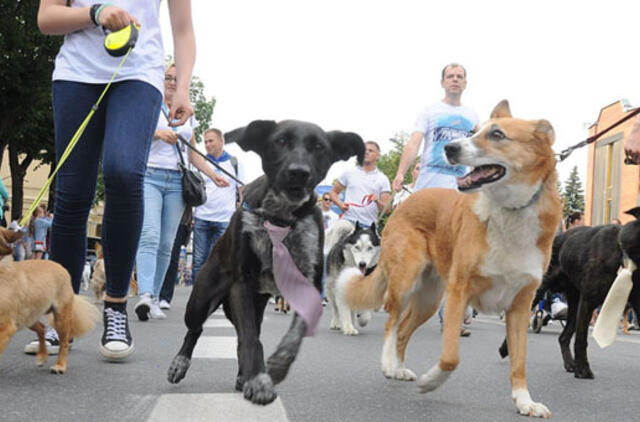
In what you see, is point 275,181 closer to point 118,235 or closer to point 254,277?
point 254,277

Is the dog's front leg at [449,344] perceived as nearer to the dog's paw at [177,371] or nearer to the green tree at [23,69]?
the dog's paw at [177,371]

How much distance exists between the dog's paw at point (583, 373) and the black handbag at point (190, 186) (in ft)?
13.9

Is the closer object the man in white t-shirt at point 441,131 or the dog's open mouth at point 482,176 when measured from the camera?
the dog's open mouth at point 482,176

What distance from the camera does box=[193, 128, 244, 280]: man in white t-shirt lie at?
995cm

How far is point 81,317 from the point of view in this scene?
15.5ft

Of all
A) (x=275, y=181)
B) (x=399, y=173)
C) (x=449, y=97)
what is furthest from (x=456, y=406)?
(x=449, y=97)

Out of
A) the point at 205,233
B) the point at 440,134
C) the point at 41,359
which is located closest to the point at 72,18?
the point at 41,359

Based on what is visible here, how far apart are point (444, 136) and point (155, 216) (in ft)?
9.88

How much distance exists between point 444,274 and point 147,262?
12.9 feet

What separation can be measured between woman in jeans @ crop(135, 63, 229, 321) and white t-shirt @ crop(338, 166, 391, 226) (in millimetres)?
2783

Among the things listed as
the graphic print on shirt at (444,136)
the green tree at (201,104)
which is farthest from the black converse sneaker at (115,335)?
the green tree at (201,104)

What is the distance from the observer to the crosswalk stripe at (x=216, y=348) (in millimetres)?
5199

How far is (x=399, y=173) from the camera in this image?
7.57 meters

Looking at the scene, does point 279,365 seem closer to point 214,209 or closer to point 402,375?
point 402,375
